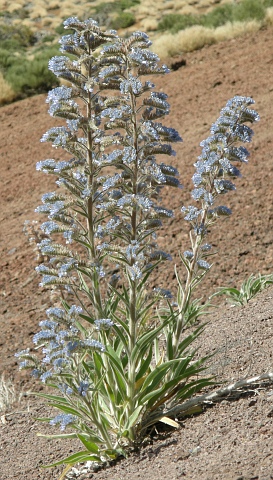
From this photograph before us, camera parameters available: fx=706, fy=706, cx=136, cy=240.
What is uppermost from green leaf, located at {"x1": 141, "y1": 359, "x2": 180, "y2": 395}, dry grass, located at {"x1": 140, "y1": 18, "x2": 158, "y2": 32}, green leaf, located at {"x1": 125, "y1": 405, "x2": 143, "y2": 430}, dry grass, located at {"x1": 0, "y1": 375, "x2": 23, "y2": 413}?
green leaf, located at {"x1": 141, "y1": 359, "x2": 180, "y2": 395}

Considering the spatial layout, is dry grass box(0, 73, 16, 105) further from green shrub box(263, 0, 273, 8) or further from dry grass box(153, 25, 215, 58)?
green shrub box(263, 0, 273, 8)

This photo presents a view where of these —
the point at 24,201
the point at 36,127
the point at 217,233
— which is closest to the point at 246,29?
the point at 36,127

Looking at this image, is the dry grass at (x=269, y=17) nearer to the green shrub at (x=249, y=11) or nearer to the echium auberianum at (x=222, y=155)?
the green shrub at (x=249, y=11)

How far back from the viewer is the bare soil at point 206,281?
3.37 metres

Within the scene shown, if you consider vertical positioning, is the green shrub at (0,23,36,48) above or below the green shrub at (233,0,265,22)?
below

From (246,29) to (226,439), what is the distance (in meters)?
11.7

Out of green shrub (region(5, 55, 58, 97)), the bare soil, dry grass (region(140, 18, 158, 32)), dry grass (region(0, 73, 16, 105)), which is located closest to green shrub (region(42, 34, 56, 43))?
dry grass (region(140, 18, 158, 32))

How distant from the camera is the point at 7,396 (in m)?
4.94

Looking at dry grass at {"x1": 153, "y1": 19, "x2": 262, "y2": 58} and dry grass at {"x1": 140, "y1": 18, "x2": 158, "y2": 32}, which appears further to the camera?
dry grass at {"x1": 140, "y1": 18, "x2": 158, "y2": 32}

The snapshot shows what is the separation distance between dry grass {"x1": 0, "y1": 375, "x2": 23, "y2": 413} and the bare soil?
67 millimetres

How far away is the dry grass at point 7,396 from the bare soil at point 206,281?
0.07m

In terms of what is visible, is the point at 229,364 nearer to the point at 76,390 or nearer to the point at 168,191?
the point at 76,390

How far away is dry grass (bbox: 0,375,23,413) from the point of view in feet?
16.1

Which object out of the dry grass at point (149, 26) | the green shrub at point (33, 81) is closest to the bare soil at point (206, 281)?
the green shrub at point (33, 81)
